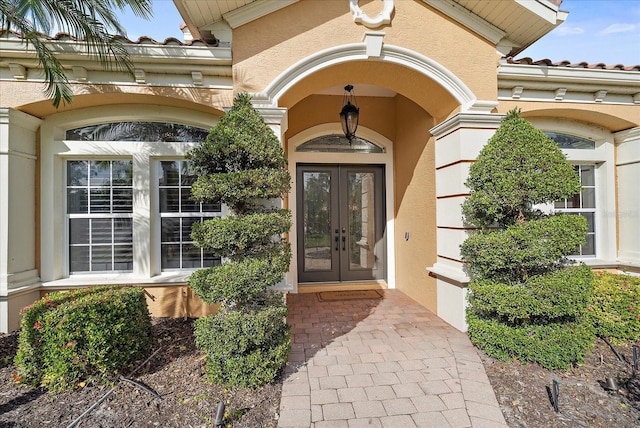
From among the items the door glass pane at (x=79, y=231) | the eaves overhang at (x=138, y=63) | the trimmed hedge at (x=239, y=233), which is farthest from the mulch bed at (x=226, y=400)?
the eaves overhang at (x=138, y=63)

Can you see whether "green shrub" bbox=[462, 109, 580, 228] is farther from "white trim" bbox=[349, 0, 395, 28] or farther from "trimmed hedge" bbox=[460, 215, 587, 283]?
"white trim" bbox=[349, 0, 395, 28]

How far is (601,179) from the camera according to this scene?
586 cm

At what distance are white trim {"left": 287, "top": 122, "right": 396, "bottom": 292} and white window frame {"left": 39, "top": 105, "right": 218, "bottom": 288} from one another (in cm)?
217

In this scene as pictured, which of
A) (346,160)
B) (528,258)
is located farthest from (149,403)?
(346,160)

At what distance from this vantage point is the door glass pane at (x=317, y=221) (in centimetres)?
683

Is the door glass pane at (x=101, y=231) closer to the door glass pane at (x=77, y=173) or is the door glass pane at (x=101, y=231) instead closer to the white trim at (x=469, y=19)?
the door glass pane at (x=77, y=173)

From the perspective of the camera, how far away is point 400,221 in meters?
6.43

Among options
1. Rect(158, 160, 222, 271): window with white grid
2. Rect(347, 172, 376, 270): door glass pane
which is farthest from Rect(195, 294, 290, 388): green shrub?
Rect(347, 172, 376, 270): door glass pane

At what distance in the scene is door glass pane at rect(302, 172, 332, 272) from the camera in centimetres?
683

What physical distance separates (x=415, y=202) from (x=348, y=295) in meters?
2.33

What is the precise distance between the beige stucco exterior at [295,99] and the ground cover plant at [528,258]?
0.52 metres

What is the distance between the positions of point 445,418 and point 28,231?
19.7 ft

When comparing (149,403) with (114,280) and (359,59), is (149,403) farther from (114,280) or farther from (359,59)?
(359,59)

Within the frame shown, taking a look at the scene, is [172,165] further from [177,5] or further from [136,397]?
[136,397]
